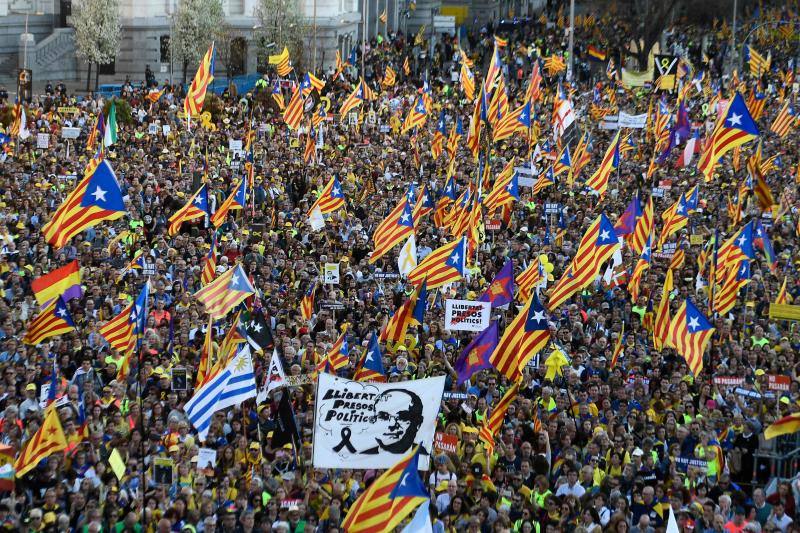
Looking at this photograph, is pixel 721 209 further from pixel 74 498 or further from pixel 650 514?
pixel 74 498

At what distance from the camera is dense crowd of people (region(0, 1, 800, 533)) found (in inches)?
543

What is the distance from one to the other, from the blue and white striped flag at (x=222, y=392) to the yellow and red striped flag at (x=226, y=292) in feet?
9.91

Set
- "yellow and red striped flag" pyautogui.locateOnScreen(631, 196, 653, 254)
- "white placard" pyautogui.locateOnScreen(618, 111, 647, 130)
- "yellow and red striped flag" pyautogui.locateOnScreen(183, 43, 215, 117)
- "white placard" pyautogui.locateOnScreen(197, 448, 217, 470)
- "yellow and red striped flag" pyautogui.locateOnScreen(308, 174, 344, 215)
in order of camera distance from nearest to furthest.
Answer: "white placard" pyautogui.locateOnScreen(197, 448, 217, 470) → "yellow and red striped flag" pyautogui.locateOnScreen(631, 196, 653, 254) → "yellow and red striped flag" pyautogui.locateOnScreen(308, 174, 344, 215) → "yellow and red striped flag" pyautogui.locateOnScreen(183, 43, 215, 117) → "white placard" pyautogui.locateOnScreen(618, 111, 647, 130)

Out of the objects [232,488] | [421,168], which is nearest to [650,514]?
[232,488]

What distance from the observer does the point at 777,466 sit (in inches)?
611

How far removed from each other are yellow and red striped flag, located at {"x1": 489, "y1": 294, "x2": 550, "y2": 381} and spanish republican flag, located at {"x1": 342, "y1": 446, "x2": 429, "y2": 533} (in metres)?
5.33

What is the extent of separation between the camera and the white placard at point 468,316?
18750 millimetres

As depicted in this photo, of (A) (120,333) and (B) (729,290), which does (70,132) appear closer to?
(A) (120,333)

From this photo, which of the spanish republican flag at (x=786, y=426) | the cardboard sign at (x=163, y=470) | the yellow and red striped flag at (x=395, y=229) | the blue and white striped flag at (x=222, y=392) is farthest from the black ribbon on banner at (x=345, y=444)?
the yellow and red striped flag at (x=395, y=229)

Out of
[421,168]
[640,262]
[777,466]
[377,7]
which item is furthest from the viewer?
[377,7]

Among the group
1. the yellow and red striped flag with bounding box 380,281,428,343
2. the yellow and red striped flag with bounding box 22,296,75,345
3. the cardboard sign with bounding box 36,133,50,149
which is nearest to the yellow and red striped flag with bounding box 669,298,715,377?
the yellow and red striped flag with bounding box 380,281,428,343

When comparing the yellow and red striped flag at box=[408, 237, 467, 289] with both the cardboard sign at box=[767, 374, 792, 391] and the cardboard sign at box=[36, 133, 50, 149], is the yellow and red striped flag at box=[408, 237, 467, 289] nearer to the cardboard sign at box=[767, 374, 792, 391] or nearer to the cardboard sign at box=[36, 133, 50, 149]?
the cardboard sign at box=[767, 374, 792, 391]

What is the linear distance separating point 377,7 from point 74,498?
54.0m

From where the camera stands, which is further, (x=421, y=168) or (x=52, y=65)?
(x=52, y=65)
